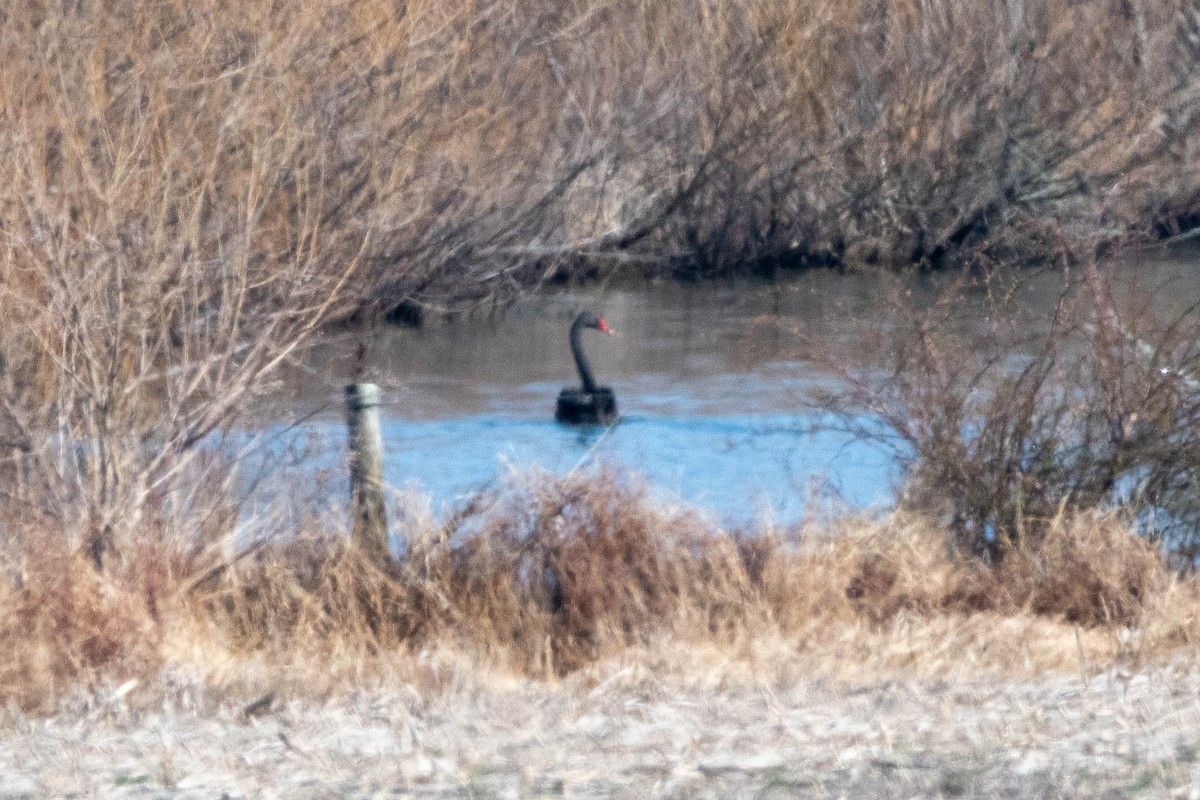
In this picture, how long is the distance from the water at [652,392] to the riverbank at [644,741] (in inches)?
79.7

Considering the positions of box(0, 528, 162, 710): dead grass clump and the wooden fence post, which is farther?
the wooden fence post

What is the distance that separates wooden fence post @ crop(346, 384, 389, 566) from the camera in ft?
22.9

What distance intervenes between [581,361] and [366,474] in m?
6.28

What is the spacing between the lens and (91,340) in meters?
6.72

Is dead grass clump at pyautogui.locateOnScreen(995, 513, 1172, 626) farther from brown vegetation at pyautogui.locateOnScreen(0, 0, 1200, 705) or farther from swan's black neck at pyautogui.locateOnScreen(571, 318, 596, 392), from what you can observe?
swan's black neck at pyautogui.locateOnScreen(571, 318, 596, 392)

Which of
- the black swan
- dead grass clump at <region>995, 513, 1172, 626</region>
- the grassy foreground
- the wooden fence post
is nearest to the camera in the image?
the grassy foreground

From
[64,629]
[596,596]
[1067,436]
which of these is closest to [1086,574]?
[1067,436]

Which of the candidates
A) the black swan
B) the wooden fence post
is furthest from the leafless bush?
the black swan

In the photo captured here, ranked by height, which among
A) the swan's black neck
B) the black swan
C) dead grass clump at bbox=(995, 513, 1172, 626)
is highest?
the swan's black neck

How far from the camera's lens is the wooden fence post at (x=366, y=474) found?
275 inches

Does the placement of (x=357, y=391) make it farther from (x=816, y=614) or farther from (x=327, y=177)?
(x=327, y=177)

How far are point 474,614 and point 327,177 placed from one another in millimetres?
7886

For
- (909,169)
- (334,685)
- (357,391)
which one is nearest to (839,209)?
(909,169)

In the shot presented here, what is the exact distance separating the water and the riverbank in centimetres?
202
